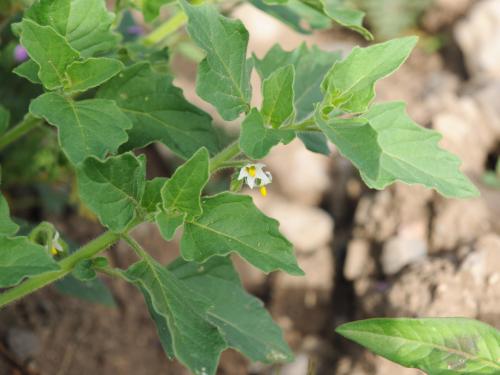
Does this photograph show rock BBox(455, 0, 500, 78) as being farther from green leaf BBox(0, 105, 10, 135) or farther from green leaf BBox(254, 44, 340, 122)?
green leaf BBox(0, 105, 10, 135)

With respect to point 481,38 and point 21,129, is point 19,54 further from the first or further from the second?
point 481,38

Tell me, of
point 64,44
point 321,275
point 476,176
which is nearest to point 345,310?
point 321,275

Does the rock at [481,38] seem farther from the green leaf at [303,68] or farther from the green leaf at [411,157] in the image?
the green leaf at [411,157]

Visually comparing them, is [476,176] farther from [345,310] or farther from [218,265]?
[218,265]

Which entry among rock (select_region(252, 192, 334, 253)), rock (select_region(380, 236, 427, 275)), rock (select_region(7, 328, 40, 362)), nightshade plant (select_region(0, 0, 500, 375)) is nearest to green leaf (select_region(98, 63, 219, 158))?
nightshade plant (select_region(0, 0, 500, 375))

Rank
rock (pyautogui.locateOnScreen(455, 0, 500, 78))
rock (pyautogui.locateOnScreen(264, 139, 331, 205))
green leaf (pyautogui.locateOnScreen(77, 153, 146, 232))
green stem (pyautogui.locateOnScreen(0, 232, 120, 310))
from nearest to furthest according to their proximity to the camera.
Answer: green leaf (pyautogui.locateOnScreen(77, 153, 146, 232))
green stem (pyautogui.locateOnScreen(0, 232, 120, 310))
rock (pyautogui.locateOnScreen(264, 139, 331, 205))
rock (pyautogui.locateOnScreen(455, 0, 500, 78))

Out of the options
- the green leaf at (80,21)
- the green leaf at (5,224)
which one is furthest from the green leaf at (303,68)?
the green leaf at (5,224)
